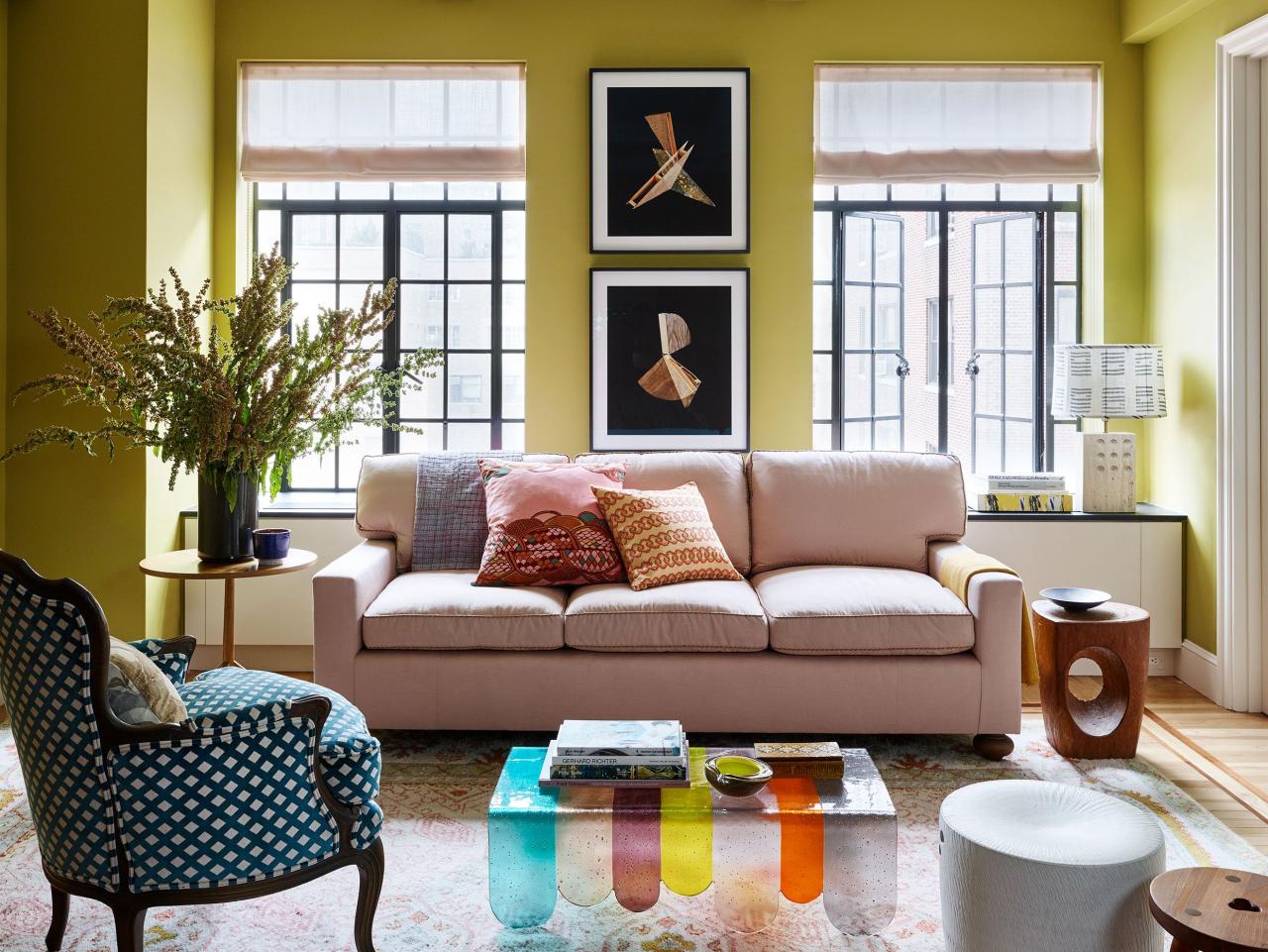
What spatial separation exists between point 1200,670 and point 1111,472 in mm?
824

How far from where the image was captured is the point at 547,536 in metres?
3.62

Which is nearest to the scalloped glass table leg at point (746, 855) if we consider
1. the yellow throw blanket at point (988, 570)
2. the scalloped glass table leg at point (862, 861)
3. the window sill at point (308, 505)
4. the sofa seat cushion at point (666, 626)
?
the scalloped glass table leg at point (862, 861)

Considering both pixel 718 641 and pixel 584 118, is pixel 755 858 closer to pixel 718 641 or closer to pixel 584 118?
pixel 718 641

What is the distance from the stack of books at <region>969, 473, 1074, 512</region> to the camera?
4348mm

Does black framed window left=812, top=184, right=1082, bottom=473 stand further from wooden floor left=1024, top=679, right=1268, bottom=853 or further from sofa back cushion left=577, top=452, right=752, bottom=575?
wooden floor left=1024, top=679, right=1268, bottom=853

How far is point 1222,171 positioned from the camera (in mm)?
3879

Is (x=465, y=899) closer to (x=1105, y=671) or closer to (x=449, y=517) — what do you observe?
(x=449, y=517)

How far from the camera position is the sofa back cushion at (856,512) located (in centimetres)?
393

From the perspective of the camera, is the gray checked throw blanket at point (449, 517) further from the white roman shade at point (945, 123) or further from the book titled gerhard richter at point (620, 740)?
the white roman shade at point (945, 123)

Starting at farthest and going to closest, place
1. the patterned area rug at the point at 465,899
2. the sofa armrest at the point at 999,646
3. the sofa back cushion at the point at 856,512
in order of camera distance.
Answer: the sofa back cushion at the point at 856,512 → the sofa armrest at the point at 999,646 → the patterned area rug at the point at 465,899

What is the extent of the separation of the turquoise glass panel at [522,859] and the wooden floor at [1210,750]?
183 centimetres

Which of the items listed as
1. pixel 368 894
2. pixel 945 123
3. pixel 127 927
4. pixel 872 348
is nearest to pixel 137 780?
pixel 127 927

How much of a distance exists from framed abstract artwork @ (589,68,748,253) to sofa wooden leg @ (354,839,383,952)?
9.57 feet

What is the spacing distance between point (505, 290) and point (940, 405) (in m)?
1.98
